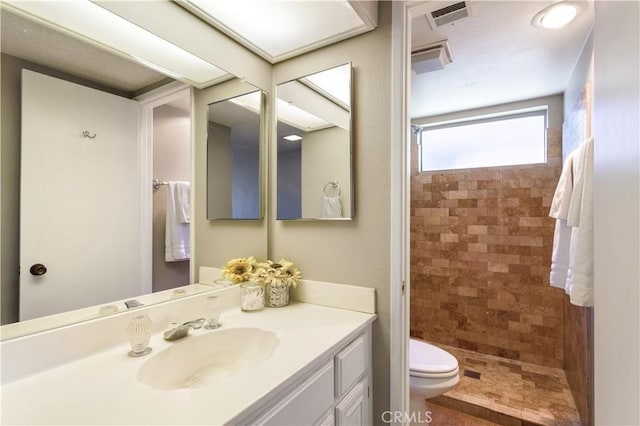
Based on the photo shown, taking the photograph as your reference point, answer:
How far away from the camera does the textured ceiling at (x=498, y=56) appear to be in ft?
4.65

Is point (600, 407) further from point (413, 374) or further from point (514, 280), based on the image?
point (514, 280)

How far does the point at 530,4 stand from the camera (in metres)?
1.31

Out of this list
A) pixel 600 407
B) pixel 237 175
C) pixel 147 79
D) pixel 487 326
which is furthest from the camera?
pixel 487 326

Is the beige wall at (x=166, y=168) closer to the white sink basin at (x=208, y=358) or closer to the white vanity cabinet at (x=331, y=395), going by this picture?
the white sink basin at (x=208, y=358)

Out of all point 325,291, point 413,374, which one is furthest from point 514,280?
point 325,291

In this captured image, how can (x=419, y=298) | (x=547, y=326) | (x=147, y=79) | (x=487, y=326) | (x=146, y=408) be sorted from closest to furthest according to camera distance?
(x=146, y=408), (x=147, y=79), (x=547, y=326), (x=487, y=326), (x=419, y=298)

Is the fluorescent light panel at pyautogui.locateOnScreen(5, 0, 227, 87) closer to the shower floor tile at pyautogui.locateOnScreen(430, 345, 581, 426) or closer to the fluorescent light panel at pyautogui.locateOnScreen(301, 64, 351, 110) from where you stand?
the fluorescent light panel at pyautogui.locateOnScreen(301, 64, 351, 110)

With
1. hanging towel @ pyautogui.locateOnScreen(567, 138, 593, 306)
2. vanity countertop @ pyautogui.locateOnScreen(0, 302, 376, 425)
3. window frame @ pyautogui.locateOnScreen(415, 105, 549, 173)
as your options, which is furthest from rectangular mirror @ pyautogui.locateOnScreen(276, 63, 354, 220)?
window frame @ pyautogui.locateOnScreen(415, 105, 549, 173)

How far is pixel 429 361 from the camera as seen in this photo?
160 centimetres

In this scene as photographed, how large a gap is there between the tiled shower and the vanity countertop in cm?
208

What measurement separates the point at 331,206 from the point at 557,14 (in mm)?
1373

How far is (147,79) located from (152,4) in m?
0.29

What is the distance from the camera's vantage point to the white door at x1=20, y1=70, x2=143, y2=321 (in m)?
0.80

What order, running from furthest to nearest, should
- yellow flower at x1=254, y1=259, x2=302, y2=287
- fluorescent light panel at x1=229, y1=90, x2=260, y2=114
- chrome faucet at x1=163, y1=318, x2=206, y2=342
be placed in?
fluorescent light panel at x1=229, y1=90, x2=260, y2=114
yellow flower at x1=254, y1=259, x2=302, y2=287
chrome faucet at x1=163, y1=318, x2=206, y2=342
